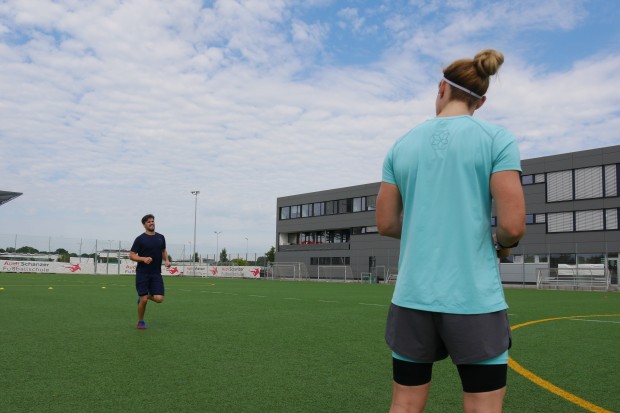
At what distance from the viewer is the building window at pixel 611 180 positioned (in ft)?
126

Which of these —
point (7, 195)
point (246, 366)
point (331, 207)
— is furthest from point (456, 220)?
point (331, 207)

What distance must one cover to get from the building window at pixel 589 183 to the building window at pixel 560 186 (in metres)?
0.46

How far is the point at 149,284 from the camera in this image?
30.7 feet

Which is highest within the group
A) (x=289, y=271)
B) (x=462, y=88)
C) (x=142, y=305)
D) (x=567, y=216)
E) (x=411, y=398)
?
(x=567, y=216)

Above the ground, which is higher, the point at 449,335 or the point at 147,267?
the point at 147,267

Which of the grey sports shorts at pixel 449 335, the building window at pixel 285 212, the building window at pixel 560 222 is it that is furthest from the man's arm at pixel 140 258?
the building window at pixel 285 212

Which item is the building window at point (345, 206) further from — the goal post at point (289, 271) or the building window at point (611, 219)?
the building window at point (611, 219)

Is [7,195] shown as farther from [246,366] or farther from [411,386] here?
[411,386]

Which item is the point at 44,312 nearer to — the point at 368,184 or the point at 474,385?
the point at 474,385

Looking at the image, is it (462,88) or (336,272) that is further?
(336,272)

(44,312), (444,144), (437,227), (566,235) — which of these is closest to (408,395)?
(437,227)

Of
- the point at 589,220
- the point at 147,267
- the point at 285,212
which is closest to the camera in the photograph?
the point at 147,267

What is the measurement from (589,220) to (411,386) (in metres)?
42.0

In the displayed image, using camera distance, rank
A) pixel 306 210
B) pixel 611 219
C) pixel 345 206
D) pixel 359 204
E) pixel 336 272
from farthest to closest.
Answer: pixel 306 210 → pixel 345 206 → pixel 359 204 → pixel 336 272 → pixel 611 219
